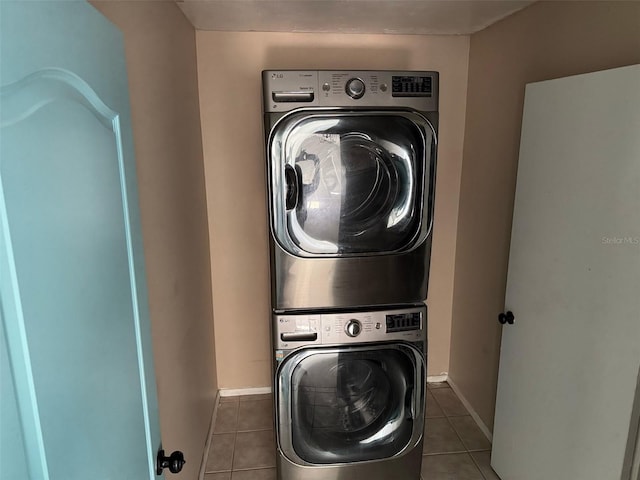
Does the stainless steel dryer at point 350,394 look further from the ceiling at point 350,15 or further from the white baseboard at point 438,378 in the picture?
the ceiling at point 350,15

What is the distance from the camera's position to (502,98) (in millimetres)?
2229

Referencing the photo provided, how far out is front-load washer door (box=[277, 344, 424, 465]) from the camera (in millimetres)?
1855

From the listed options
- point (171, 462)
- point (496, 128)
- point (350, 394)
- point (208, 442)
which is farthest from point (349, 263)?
point (208, 442)

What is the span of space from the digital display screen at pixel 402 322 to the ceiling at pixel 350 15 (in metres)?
1.35

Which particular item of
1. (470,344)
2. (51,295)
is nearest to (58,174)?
(51,295)

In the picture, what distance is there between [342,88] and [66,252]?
126 cm

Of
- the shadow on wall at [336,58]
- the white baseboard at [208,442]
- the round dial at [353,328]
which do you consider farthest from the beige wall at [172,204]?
the round dial at [353,328]

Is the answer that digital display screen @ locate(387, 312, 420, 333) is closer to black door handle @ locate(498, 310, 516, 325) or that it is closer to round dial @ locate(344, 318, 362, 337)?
round dial @ locate(344, 318, 362, 337)

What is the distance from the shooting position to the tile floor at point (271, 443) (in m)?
2.22

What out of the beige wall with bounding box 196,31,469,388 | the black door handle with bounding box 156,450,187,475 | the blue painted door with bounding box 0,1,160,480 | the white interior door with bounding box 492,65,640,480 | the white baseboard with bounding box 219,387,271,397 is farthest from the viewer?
the white baseboard with bounding box 219,387,271,397

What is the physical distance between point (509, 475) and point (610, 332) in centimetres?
100

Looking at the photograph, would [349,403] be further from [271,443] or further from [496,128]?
[496,128]

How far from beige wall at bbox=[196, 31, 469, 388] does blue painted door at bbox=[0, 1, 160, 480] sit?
161 centimetres

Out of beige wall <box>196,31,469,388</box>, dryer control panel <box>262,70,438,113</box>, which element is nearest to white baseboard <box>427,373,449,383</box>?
beige wall <box>196,31,469,388</box>
